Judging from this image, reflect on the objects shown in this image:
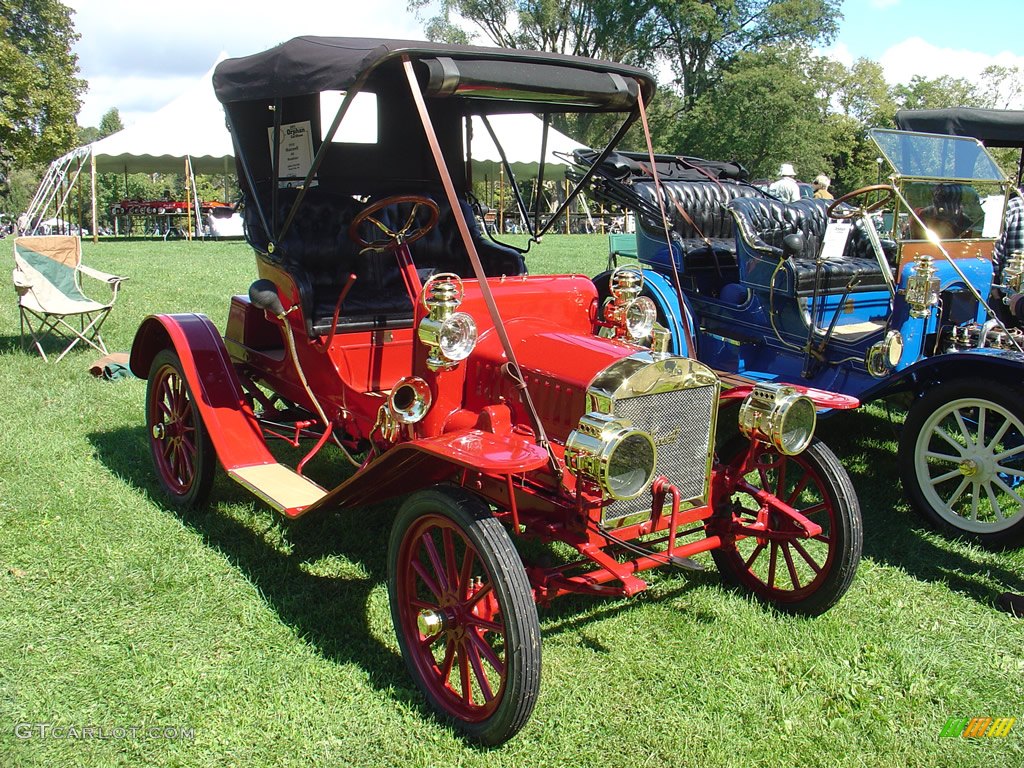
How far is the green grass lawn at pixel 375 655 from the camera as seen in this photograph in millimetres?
2555

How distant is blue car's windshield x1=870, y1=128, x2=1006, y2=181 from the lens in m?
4.90

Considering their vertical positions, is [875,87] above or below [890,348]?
above

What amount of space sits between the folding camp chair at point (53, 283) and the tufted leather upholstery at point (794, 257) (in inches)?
208

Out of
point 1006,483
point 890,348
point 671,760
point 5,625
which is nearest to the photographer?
point 671,760

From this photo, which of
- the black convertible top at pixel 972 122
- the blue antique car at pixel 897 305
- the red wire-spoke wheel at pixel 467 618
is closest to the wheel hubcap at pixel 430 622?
the red wire-spoke wheel at pixel 467 618


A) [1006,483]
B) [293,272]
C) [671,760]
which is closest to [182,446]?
[293,272]

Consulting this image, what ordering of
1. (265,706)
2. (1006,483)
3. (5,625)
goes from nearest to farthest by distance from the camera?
(265,706)
(5,625)
(1006,483)

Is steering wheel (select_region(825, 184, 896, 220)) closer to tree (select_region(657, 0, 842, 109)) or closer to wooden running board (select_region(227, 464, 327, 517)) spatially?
wooden running board (select_region(227, 464, 327, 517))

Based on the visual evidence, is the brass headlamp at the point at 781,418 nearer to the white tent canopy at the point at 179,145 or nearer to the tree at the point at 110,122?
the white tent canopy at the point at 179,145

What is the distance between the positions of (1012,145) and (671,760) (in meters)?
7.55

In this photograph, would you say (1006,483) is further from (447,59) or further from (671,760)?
(447,59)

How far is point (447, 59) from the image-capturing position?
2799mm

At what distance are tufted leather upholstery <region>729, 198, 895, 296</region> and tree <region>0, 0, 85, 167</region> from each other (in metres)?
23.4

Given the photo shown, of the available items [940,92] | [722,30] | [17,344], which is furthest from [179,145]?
[940,92]
